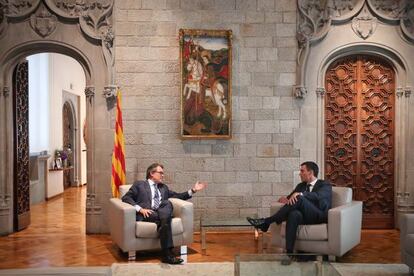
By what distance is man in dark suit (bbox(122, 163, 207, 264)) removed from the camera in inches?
206

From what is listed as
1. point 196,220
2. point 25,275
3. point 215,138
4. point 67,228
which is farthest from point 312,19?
point 25,275

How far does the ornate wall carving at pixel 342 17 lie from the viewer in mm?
6914

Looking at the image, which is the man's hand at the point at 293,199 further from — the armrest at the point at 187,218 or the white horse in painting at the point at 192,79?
the white horse in painting at the point at 192,79

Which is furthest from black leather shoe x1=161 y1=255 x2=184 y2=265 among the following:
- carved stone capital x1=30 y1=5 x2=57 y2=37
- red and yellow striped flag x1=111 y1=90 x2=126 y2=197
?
carved stone capital x1=30 y1=5 x2=57 y2=37

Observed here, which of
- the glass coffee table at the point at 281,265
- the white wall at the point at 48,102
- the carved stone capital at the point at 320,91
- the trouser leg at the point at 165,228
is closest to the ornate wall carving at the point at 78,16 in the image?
the trouser leg at the point at 165,228

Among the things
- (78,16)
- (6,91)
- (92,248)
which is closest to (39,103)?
(6,91)

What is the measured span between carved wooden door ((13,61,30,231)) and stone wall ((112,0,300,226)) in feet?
5.16

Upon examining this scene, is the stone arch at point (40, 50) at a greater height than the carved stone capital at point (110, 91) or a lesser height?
greater

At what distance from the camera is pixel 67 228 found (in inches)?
282

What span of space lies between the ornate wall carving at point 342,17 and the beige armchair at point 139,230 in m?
2.61

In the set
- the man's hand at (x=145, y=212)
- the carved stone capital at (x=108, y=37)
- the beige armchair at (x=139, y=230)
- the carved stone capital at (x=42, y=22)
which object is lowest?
the beige armchair at (x=139, y=230)

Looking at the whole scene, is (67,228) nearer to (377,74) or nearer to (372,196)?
(372,196)

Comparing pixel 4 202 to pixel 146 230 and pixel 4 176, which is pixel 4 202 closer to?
pixel 4 176

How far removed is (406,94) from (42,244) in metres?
5.52
